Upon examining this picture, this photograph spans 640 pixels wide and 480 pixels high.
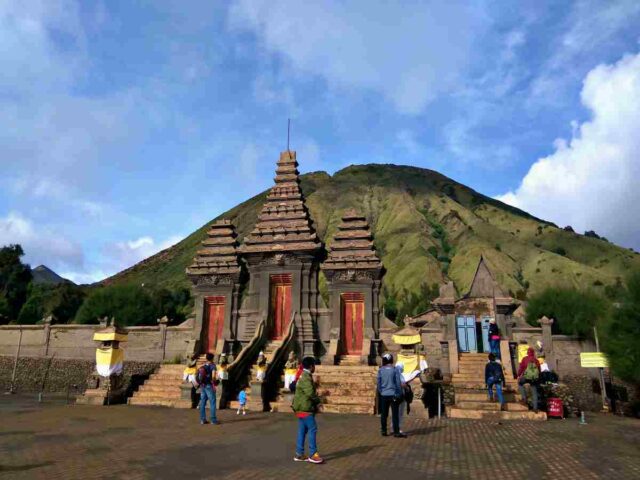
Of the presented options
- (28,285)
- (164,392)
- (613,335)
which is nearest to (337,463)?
(164,392)

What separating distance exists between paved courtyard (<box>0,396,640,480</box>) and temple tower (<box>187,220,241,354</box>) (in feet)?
36.1

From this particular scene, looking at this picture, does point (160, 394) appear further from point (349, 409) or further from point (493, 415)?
point (493, 415)

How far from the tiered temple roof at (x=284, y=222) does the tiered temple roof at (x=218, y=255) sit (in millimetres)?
1159

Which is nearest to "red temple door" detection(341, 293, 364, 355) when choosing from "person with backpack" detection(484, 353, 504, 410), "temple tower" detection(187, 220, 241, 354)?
"temple tower" detection(187, 220, 241, 354)

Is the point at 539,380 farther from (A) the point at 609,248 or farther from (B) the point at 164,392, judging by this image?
(A) the point at 609,248

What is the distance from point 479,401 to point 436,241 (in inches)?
4691

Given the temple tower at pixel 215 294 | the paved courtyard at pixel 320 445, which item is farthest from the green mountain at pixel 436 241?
the paved courtyard at pixel 320 445

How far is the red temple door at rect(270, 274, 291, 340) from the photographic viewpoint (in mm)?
24312

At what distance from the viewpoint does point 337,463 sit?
868 cm

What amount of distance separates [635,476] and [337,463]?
4.74 m

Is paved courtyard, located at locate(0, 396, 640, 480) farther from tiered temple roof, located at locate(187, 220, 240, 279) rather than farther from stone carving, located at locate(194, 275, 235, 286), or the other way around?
tiered temple roof, located at locate(187, 220, 240, 279)

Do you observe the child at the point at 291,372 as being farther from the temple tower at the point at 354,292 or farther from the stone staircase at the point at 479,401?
the temple tower at the point at 354,292

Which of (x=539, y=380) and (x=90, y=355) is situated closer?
(x=539, y=380)

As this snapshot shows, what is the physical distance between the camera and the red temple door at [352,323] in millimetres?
23734
